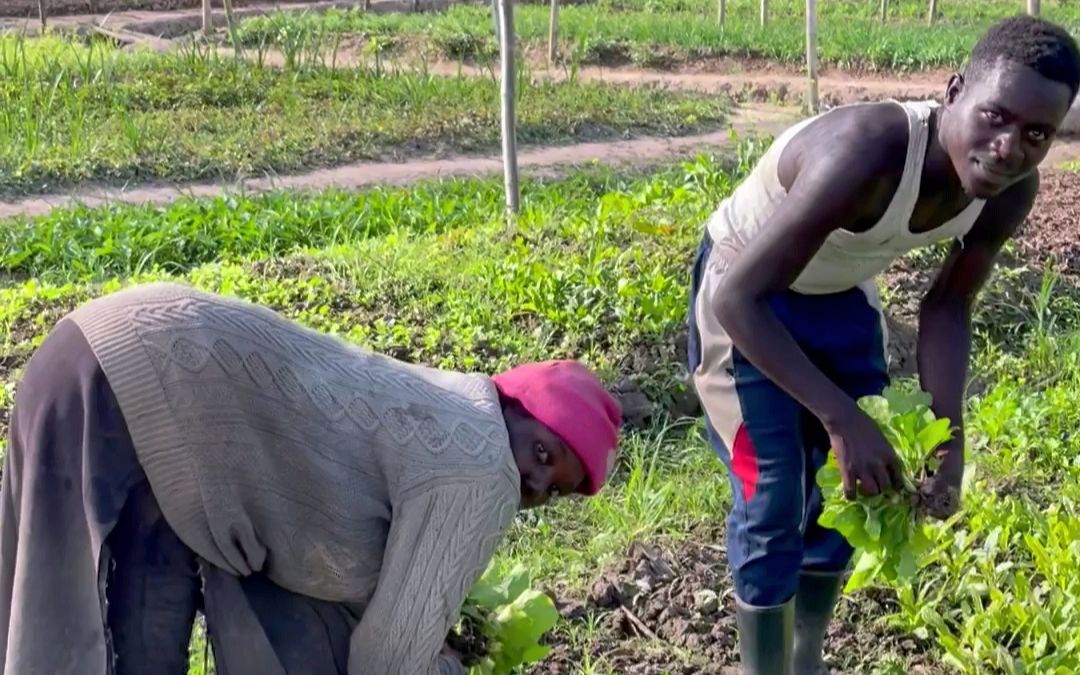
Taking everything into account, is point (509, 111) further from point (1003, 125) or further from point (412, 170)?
point (1003, 125)

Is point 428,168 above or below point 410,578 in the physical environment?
below

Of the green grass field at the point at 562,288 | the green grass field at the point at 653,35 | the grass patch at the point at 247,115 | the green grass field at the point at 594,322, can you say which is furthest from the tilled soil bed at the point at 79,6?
the green grass field at the point at 594,322

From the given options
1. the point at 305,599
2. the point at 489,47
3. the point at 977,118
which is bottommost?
the point at 489,47

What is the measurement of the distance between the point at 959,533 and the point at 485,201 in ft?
14.1

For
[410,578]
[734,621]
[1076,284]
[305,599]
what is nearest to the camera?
[410,578]

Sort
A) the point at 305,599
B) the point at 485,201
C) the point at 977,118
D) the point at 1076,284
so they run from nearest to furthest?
the point at 305,599 < the point at 977,118 < the point at 1076,284 < the point at 485,201

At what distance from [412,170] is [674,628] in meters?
6.12

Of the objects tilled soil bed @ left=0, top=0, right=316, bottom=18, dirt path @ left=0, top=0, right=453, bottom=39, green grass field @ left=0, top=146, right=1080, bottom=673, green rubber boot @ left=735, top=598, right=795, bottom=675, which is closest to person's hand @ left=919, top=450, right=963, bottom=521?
green rubber boot @ left=735, top=598, right=795, bottom=675

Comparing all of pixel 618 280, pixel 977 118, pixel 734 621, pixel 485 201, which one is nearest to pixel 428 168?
pixel 485 201

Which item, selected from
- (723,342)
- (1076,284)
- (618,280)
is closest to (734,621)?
(723,342)

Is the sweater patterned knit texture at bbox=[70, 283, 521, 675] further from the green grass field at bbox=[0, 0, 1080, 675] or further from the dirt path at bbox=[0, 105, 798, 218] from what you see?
the dirt path at bbox=[0, 105, 798, 218]

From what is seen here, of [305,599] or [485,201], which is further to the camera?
[485,201]

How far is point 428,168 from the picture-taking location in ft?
29.6

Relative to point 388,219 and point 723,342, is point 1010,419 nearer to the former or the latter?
point 723,342
